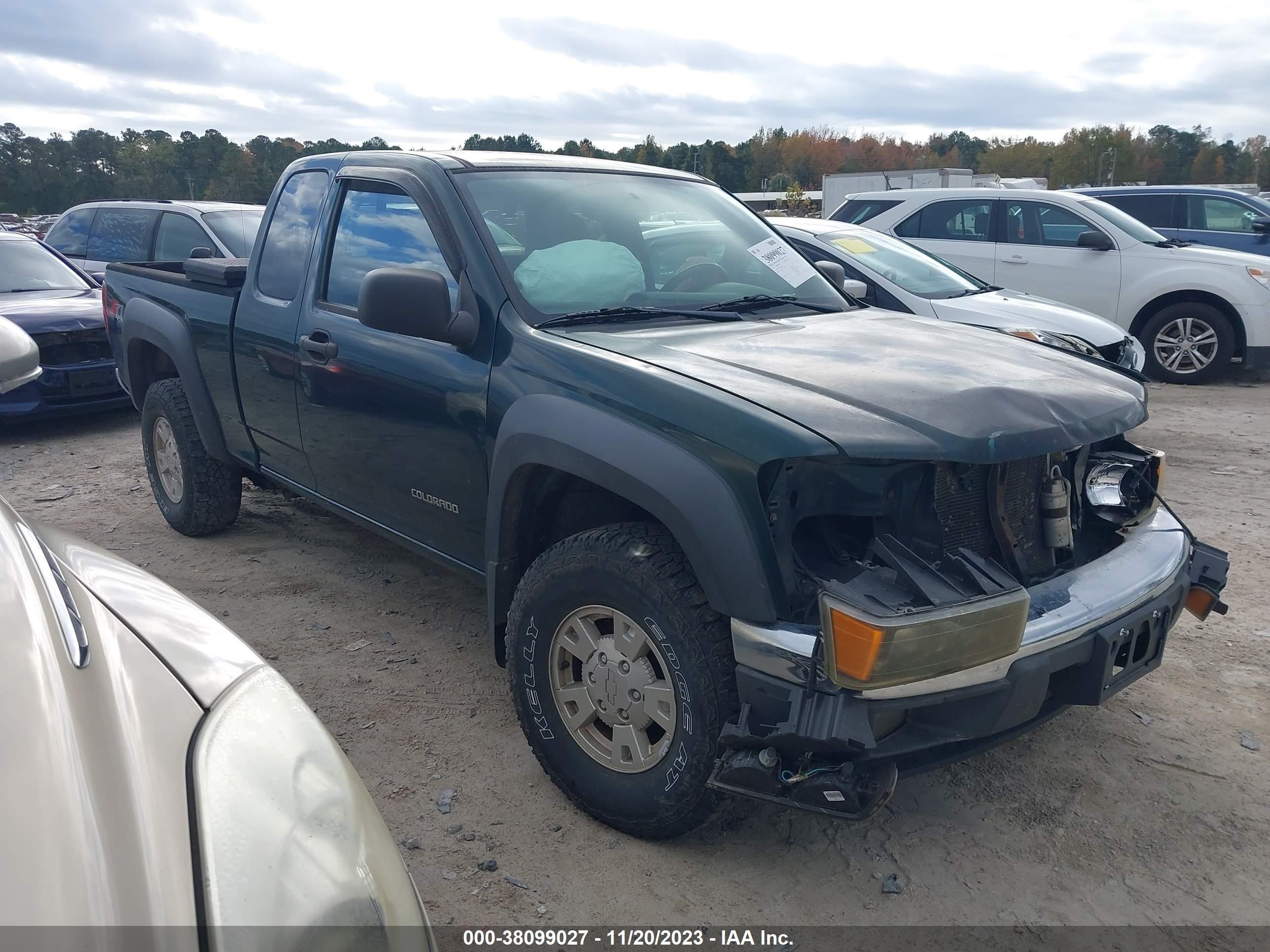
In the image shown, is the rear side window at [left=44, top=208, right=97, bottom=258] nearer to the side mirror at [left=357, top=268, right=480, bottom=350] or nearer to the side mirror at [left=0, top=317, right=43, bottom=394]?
the side mirror at [left=357, top=268, right=480, bottom=350]

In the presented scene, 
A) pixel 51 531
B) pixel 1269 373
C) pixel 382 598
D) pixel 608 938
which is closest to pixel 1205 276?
pixel 1269 373

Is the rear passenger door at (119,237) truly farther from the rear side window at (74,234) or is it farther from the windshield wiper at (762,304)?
the windshield wiper at (762,304)

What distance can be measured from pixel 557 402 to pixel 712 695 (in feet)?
2.94

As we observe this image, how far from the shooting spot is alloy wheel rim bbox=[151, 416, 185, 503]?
4891mm

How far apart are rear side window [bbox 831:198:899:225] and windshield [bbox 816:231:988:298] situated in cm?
218

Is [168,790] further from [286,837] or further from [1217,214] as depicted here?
[1217,214]

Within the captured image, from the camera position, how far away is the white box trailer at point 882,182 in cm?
2431

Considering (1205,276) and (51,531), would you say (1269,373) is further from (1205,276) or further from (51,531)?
(51,531)

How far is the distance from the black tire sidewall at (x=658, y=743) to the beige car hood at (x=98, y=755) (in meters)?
1.07

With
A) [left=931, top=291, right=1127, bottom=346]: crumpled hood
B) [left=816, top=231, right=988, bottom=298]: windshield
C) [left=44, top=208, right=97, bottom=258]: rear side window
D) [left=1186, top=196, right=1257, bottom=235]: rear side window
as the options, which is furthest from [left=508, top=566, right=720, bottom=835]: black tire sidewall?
[left=1186, top=196, right=1257, bottom=235]: rear side window

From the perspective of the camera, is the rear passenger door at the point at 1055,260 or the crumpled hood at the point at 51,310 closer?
the crumpled hood at the point at 51,310

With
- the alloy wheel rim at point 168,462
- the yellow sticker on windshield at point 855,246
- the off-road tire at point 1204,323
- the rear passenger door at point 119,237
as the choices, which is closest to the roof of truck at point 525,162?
the alloy wheel rim at point 168,462

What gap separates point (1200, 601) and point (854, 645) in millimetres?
1445

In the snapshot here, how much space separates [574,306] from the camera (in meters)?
3.02
